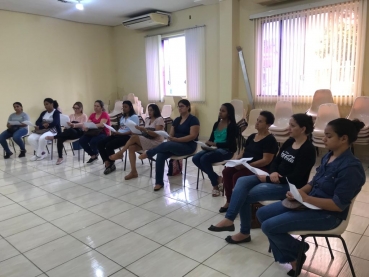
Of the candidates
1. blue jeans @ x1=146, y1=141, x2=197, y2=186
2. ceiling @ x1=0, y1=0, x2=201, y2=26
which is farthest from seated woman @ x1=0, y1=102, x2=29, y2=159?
blue jeans @ x1=146, y1=141, x2=197, y2=186

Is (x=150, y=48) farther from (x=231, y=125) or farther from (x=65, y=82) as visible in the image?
(x=231, y=125)

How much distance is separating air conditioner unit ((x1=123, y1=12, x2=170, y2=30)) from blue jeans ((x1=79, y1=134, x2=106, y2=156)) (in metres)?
3.10

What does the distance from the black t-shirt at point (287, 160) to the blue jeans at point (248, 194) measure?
0.36ft

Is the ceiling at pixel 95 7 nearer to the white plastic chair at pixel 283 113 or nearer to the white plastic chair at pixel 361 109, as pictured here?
the white plastic chair at pixel 283 113

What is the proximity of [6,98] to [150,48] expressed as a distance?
11.3 feet

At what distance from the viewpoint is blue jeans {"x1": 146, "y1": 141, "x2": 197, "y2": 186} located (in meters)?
3.70

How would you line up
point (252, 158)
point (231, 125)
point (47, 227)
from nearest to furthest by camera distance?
point (252, 158), point (47, 227), point (231, 125)

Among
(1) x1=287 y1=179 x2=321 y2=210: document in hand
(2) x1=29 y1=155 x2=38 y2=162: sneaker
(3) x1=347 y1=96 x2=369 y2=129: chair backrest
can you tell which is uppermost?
(3) x1=347 y1=96 x2=369 y2=129: chair backrest

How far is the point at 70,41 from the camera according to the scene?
7.54m

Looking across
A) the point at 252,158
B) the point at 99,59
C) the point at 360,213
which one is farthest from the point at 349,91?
the point at 99,59

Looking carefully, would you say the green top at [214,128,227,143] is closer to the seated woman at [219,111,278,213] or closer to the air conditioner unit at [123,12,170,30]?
the seated woman at [219,111,278,213]

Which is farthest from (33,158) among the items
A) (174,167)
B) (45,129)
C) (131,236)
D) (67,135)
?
(131,236)

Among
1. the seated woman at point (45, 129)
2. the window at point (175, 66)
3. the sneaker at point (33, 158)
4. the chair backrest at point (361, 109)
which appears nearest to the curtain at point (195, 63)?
the window at point (175, 66)

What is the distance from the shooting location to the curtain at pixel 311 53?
466 cm
